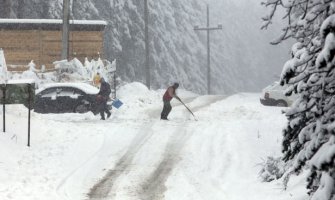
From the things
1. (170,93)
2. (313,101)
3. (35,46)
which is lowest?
(170,93)

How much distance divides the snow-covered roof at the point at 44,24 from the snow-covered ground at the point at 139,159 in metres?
10.4

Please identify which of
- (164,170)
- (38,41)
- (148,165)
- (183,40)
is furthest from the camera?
(183,40)

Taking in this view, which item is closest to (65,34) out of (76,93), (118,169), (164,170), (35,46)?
(35,46)

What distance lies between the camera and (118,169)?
1220 cm

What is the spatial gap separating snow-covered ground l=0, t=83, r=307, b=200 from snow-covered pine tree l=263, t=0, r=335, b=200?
7.45 feet

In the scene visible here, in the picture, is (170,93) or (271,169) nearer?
(271,169)

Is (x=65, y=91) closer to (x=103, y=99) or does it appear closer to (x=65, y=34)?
(x=103, y=99)

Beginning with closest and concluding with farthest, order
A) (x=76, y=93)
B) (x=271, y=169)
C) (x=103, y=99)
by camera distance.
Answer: (x=271, y=169) → (x=103, y=99) → (x=76, y=93)

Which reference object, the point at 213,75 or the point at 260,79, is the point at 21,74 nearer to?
the point at 213,75

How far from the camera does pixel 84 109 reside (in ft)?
72.2

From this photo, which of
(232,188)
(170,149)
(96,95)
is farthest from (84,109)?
(232,188)

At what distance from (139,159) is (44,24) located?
1839 cm

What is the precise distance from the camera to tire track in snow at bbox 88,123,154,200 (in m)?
10.2

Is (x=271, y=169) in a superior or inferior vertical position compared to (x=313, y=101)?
inferior
